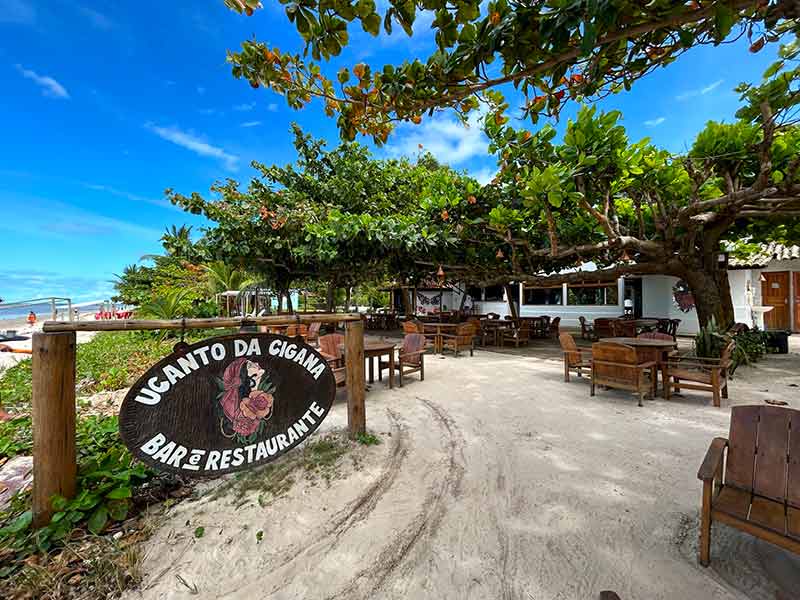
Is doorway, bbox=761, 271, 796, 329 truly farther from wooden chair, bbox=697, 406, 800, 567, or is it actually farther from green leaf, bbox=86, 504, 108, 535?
green leaf, bbox=86, 504, 108, 535

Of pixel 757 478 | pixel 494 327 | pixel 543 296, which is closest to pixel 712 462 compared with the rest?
pixel 757 478

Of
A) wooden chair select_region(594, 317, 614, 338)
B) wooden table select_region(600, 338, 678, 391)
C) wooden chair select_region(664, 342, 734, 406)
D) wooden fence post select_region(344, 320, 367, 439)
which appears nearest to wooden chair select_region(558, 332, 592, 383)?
wooden table select_region(600, 338, 678, 391)

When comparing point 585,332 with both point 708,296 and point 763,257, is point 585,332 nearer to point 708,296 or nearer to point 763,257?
point 708,296

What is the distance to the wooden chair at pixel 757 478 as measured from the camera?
Answer: 5.86 ft

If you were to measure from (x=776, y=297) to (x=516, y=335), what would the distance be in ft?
36.9

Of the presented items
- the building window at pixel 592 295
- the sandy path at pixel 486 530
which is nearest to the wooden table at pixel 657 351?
the sandy path at pixel 486 530

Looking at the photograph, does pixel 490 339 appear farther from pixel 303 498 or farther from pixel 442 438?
pixel 303 498

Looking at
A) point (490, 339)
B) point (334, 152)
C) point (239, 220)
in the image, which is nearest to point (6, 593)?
point (239, 220)

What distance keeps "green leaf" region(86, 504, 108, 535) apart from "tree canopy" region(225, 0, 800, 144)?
331cm

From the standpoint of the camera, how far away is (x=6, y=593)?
5.98 ft

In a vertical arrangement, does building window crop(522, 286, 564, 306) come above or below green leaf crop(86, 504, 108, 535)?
above

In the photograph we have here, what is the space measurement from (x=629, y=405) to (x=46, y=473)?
20.3 ft

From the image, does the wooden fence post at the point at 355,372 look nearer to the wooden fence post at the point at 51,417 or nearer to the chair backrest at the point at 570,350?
the wooden fence post at the point at 51,417

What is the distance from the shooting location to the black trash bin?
28.5ft
